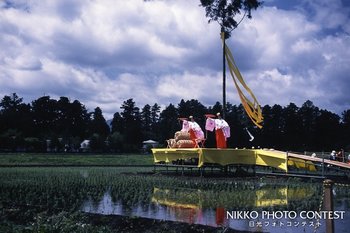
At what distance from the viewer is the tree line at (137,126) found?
2571 inches

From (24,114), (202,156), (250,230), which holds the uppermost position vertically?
(24,114)

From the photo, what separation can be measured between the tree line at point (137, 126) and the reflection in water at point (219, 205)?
25020 mm

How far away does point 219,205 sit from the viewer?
39.5ft

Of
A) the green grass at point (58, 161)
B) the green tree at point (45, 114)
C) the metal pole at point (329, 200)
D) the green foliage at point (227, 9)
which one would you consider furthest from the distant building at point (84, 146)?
the metal pole at point (329, 200)

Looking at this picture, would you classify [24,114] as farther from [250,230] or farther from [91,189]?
[250,230]

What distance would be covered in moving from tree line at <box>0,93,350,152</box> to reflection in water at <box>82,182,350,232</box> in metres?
25.0

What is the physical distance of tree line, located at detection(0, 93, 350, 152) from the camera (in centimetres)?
6531

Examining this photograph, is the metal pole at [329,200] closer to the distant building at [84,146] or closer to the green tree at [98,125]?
the distant building at [84,146]

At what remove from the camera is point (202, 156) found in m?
20.9

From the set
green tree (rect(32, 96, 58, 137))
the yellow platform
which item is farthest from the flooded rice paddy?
green tree (rect(32, 96, 58, 137))

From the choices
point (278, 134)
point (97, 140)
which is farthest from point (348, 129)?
point (97, 140)

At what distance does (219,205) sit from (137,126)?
7741 centimetres

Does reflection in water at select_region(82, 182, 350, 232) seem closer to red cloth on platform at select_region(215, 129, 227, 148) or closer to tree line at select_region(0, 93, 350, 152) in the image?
red cloth on platform at select_region(215, 129, 227, 148)

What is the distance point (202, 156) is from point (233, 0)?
11.2m
